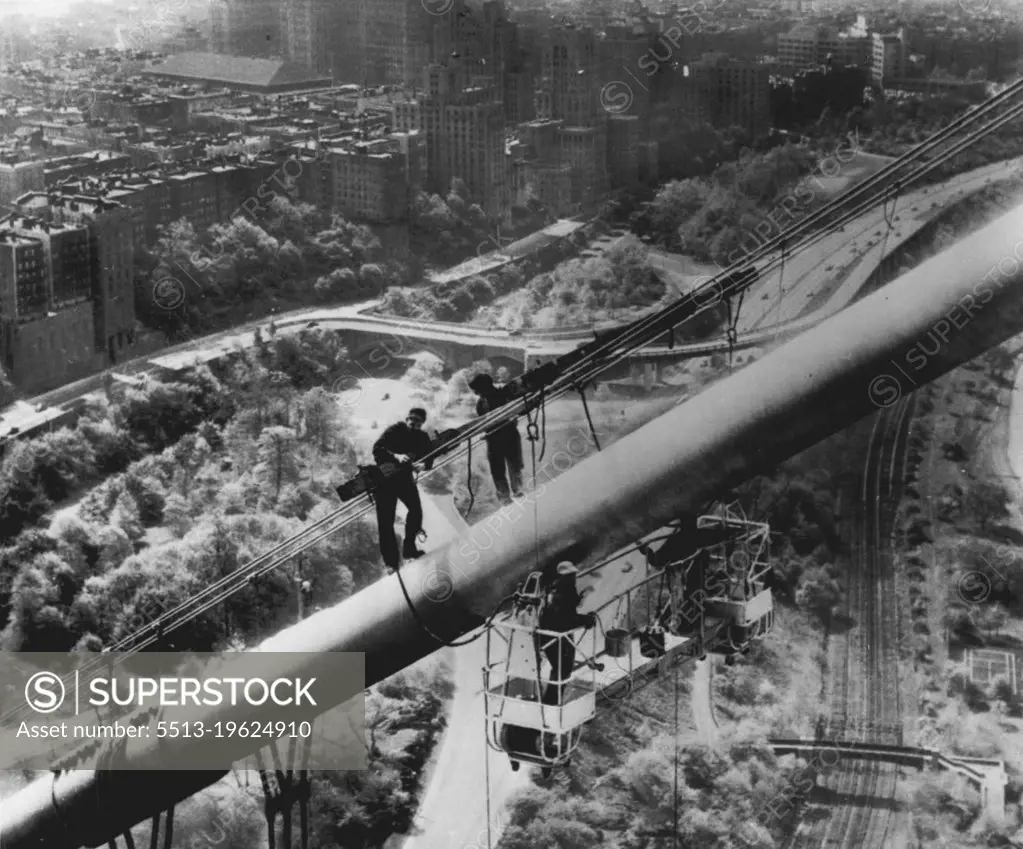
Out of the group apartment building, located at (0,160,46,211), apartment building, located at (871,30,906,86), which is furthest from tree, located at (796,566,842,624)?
apartment building, located at (0,160,46,211)

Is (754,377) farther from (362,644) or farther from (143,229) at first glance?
(143,229)

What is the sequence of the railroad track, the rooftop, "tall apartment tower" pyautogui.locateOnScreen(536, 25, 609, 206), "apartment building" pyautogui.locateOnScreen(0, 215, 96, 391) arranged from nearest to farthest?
the railroad track
"apartment building" pyautogui.locateOnScreen(0, 215, 96, 391)
"tall apartment tower" pyautogui.locateOnScreen(536, 25, 609, 206)
the rooftop

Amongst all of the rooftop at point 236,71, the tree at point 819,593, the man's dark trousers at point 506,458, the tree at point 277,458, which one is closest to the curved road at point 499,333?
the tree at point 819,593

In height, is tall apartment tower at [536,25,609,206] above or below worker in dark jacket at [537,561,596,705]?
below

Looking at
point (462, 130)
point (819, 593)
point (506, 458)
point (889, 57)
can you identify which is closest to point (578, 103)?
point (462, 130)

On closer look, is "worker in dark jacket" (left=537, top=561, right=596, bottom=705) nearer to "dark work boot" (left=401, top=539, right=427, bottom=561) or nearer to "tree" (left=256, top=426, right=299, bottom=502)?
"dark work boot" (left=401, top=539, right=427, bottom=561)

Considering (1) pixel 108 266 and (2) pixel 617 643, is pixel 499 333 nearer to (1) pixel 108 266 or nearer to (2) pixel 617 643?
(1) pixel 108 266

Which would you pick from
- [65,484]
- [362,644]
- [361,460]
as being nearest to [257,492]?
[361,460]
